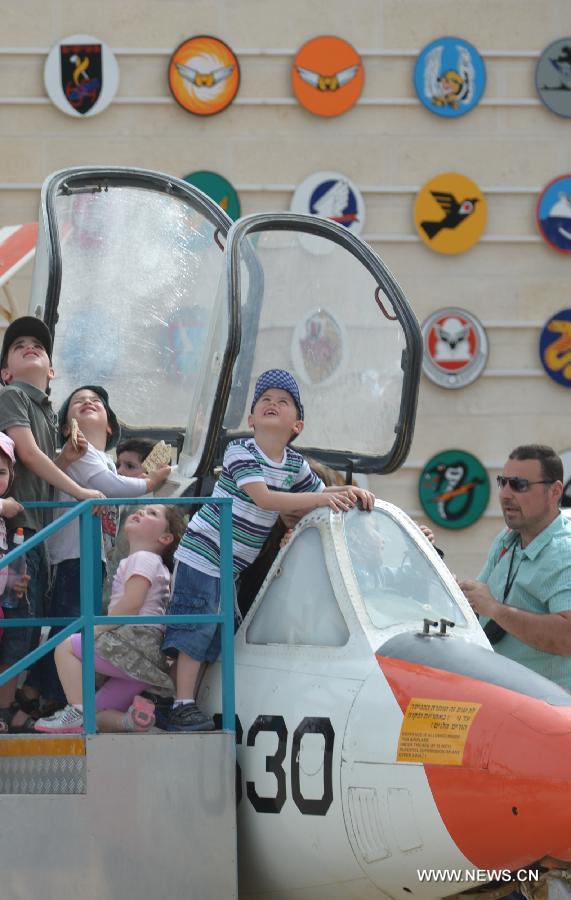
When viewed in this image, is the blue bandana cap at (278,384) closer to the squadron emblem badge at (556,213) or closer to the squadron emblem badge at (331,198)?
the squadron emblem badge at (331,198)

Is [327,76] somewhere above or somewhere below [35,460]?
above

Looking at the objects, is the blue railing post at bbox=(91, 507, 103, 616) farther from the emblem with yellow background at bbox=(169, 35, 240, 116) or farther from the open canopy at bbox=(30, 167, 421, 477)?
the emblem with yellow background at bbox=(169, 35, 240, 116)

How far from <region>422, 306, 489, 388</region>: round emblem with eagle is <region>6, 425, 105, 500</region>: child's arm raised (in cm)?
1045

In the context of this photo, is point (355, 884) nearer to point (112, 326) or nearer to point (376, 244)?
point (112, 326)

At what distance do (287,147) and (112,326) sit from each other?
7977 mm

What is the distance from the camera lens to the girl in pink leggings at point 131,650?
235 inches

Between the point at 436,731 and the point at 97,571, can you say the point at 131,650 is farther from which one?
the point at 436,731

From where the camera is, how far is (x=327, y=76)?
54.1 ft

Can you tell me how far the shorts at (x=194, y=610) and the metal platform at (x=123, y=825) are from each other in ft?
1.77

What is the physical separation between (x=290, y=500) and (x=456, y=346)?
10.9 m

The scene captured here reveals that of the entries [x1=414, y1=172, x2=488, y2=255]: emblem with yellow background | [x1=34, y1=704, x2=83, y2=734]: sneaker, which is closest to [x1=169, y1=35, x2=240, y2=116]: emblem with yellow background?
[x1=414, y1=172, x2=488, y2=255]: emblem with yellow background

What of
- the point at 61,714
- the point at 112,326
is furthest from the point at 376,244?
the point at 61,714

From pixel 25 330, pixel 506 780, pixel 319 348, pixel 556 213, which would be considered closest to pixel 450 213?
pixel 556 213

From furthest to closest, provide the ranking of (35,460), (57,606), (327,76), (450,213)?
1. (450,213)
2. (327,76)
3. (57,606)
4. (35,460)
